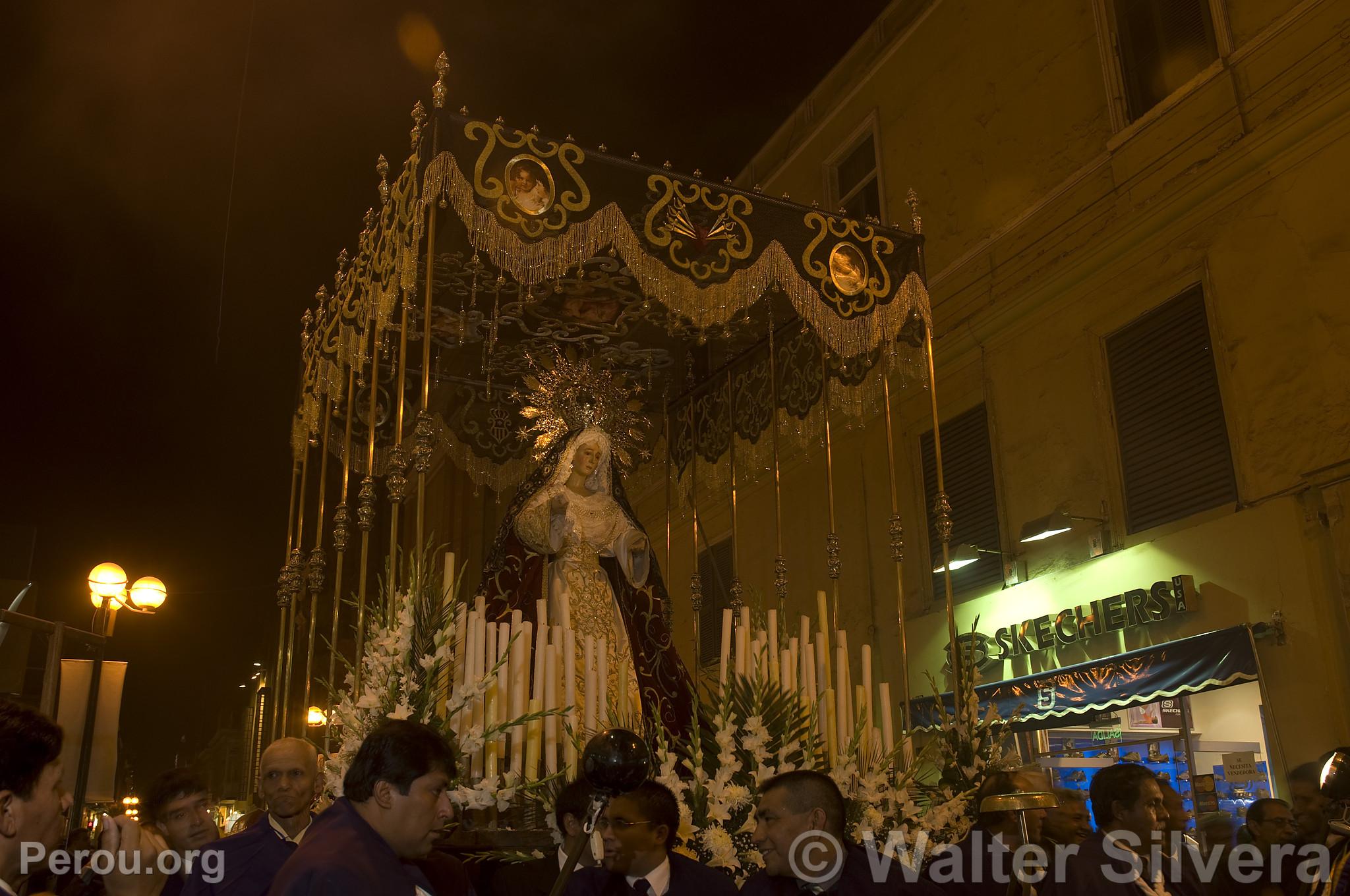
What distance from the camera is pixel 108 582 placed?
909 centimetres

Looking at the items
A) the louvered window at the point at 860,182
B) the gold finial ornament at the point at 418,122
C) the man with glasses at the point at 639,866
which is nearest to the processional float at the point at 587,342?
the gold finial ornament at the point at 418,122

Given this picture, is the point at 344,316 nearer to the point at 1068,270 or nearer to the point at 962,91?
the point at 1068,270

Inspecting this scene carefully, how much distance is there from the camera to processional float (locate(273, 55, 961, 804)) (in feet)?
17.4

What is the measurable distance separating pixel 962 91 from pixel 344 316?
22.4ft

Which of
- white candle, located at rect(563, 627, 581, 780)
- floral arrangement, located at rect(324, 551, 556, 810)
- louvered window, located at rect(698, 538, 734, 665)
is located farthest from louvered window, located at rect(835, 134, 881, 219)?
floral arrangement, located at rect(324, 551, 556, 810)

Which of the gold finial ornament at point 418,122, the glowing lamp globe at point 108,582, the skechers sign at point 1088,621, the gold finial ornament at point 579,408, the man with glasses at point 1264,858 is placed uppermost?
the gold finial ornament at point 418,122

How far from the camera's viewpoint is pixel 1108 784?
3.42m

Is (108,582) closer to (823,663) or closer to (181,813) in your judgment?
(181,813)

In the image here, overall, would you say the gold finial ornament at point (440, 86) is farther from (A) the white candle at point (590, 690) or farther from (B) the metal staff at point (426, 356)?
(A) the white candle at point (590, 690)

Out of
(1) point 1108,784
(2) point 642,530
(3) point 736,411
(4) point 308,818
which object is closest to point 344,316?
(2) point 642,530

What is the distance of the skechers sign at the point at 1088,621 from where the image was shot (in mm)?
7801

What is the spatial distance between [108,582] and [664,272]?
5.81 metres

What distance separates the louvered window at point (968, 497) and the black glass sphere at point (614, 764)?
7750 mm

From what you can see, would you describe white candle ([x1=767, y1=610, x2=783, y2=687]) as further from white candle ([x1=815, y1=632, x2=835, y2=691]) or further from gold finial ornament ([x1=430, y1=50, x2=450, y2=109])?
gold finial ornament ([x1=430, y1=50, x2=450, y2=109])
